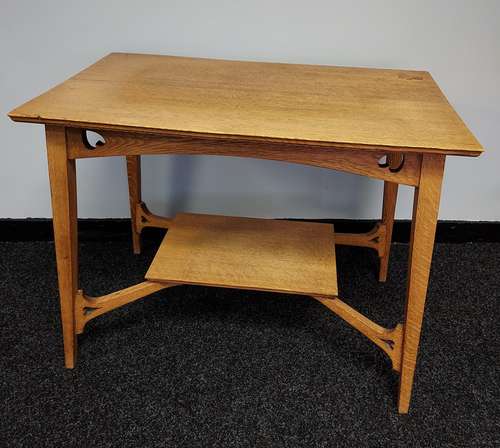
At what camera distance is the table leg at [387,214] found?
1.47m

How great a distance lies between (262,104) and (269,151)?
0.13m

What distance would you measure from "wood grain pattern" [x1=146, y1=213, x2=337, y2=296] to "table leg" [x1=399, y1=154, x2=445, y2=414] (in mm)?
175

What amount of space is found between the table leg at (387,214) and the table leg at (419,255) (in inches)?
17.6

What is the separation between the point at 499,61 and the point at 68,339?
4.60ft

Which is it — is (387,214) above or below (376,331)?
above

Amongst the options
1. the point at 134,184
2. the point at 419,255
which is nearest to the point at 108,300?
the point at 134,184

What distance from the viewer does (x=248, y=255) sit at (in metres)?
1.28

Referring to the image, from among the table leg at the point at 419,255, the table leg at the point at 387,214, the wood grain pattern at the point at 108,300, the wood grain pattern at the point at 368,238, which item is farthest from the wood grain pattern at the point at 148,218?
the table leg at the point at 419,255

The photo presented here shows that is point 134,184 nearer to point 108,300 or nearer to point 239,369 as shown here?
point 108,300

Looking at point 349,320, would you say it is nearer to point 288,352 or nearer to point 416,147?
point 288,352

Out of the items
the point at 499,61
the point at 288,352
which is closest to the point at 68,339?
the point at 288,352

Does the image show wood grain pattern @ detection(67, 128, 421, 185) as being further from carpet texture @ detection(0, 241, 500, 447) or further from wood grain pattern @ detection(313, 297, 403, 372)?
carpet texture @ detection(0, 241, 500, 447)

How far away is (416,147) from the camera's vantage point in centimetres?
90

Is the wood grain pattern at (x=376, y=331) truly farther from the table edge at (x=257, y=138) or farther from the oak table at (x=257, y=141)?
the table edge at (x=257, y=138)
